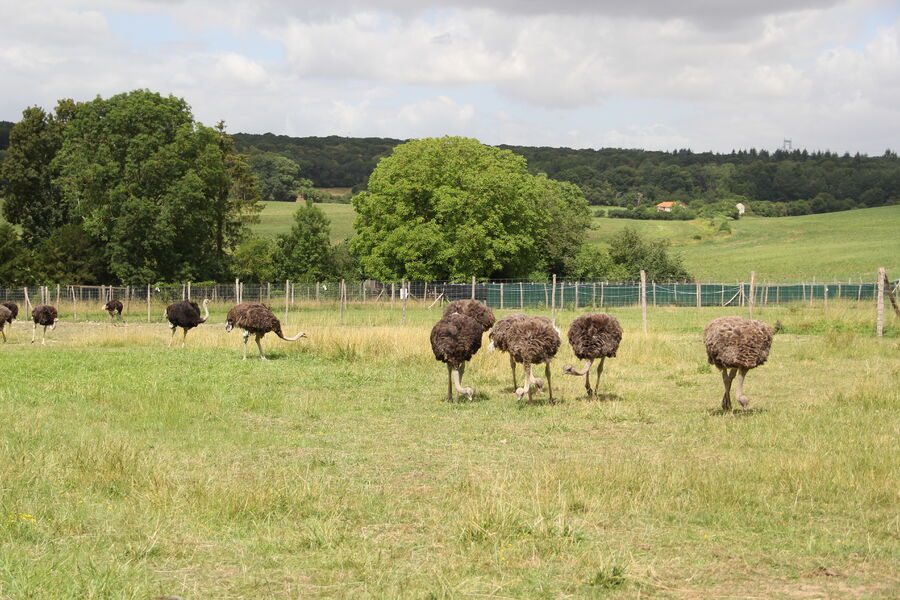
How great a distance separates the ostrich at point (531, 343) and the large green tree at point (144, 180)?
3918 centimetres

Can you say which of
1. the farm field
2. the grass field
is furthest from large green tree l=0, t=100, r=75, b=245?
the grass field

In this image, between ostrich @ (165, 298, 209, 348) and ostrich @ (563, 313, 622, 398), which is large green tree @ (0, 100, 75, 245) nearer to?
ostrich @ (165, 298, 209, 348)

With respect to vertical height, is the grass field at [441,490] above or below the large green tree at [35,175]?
below

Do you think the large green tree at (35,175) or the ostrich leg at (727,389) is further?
the large green tree at (35,175)

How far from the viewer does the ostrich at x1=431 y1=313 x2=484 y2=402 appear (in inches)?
564

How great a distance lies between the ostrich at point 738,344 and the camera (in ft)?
41.6

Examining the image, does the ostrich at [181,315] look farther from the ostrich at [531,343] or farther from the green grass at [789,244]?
the green grass at [789,244]

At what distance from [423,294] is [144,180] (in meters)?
18.7

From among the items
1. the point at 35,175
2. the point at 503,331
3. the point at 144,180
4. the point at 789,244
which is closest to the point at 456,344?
the point at 503,331

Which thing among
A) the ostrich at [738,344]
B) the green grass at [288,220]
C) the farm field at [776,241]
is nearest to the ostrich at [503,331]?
the ostrich at [738,344]

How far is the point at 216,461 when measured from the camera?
9.99 meters

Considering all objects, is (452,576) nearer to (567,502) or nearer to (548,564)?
(548,564)

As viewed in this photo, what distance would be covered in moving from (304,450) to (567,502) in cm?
401

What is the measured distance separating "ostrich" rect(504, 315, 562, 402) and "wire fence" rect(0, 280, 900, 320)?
21839 millimetres
